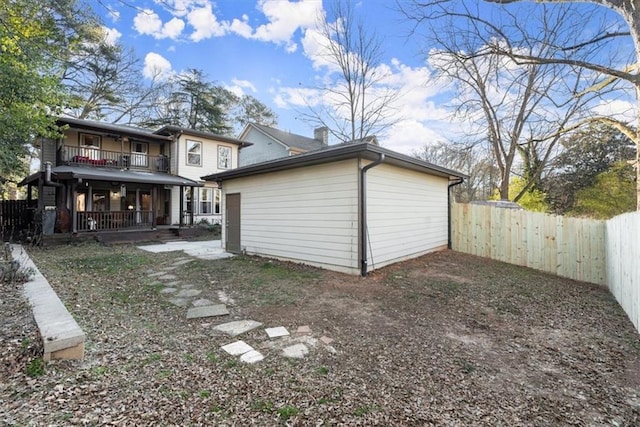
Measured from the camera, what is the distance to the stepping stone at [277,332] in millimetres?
3561

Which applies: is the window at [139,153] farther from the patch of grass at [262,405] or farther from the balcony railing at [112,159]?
the patch of grass at [262,405]

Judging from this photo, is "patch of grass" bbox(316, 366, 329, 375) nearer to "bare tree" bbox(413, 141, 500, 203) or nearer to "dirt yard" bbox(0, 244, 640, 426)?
"dirt yard" bbox(0, 244, 640, 426)

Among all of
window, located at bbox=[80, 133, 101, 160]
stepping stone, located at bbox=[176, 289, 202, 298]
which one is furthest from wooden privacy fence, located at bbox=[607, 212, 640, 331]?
window, located at bbox=[80, 133, 101, 160]

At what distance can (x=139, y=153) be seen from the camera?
50.1 ft

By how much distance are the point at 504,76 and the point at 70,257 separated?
1372 cm

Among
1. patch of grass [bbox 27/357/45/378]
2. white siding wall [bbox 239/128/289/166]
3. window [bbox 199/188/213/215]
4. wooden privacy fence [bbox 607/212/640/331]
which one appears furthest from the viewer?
white siding wall [bbox 239/128/289/166]

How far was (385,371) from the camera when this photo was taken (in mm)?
2828

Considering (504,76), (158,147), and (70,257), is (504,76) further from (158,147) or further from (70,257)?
(158,147)

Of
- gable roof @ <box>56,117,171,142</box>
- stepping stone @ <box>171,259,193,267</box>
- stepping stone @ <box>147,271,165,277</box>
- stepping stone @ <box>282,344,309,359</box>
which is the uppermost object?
gable roof @ <box>56,117,171,142</box>

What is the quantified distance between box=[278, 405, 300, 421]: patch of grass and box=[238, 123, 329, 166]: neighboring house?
16.4m

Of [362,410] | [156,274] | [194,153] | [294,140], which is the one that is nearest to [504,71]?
[362,410]

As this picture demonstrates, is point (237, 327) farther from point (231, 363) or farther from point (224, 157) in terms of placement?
point (224, 157)

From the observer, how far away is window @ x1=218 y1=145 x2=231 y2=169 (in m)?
17.6

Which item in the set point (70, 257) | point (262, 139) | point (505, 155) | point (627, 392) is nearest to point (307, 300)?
point (627, 392)
